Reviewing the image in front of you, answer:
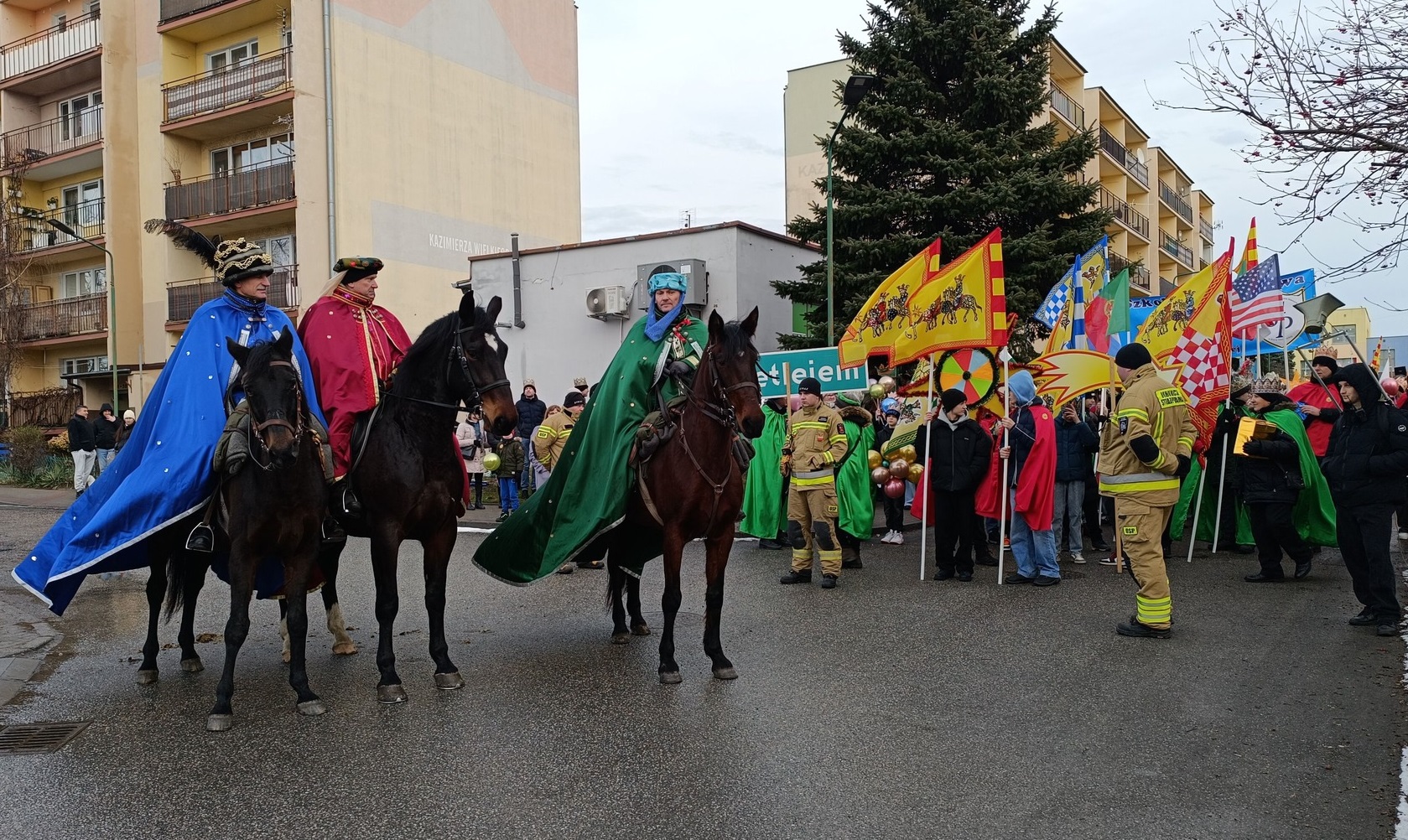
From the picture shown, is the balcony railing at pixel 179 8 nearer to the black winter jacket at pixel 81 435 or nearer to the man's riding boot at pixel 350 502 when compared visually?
the black winter jacket at pixel 81 435

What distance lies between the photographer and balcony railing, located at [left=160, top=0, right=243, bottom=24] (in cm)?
3023

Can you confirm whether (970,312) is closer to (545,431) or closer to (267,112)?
(545,431)

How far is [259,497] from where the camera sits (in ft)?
19.0

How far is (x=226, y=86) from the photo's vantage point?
3000 centimetres

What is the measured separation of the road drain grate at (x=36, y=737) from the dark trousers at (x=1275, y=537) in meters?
9.71

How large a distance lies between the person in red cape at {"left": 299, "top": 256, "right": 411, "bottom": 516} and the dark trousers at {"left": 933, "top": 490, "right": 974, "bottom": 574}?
5965mm

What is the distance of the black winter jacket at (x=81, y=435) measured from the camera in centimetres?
2302

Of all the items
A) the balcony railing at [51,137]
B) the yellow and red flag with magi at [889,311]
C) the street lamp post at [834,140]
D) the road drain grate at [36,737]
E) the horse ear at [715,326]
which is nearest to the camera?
the road drain grate at [36,737]

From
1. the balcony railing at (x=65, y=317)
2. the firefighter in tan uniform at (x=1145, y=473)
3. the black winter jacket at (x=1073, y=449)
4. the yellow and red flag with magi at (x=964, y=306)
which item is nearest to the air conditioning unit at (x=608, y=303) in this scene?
the yellow and red flag with magi at (x=964, y=306)

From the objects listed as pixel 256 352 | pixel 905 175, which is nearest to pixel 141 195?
pixel 905 175

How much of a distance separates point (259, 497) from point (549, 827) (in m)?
2.64

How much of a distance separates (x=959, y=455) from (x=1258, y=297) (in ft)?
19.7

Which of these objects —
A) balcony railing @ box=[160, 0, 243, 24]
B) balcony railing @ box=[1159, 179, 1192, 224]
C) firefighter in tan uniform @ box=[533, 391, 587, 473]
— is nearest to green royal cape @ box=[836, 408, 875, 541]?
firefighter in tan uniform @ box=[533, 391, 587, 473]

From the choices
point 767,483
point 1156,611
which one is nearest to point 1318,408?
point 1156,611
